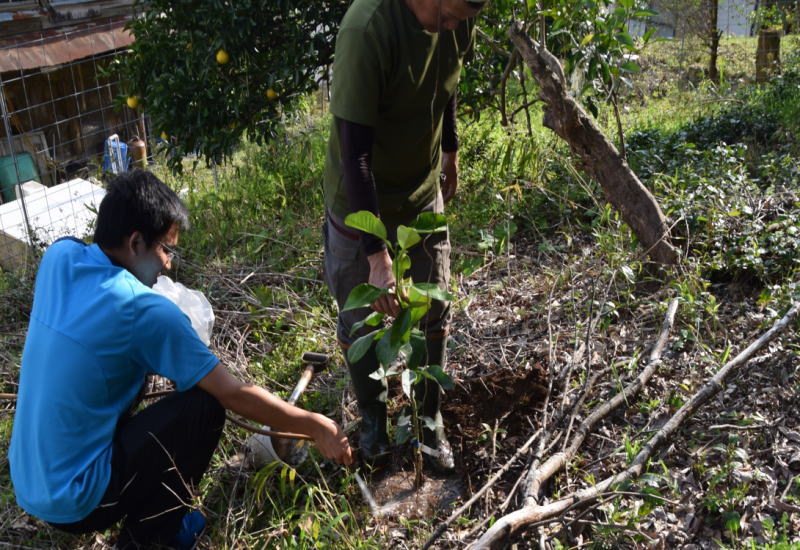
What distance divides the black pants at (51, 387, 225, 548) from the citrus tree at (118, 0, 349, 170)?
268 cm

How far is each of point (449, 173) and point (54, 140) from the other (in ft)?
19.9

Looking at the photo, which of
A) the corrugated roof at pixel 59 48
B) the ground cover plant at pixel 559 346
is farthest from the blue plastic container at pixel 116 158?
the ground cover plant at pixel 559 346

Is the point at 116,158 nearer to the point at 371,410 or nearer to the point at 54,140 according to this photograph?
the point at 54,140

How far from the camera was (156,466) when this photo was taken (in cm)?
235

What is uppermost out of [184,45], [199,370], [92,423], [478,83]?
[184,45]

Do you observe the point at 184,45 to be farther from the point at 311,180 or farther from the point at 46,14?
the point at 46,14

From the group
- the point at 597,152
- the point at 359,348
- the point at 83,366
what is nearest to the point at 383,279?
the point at 359,348

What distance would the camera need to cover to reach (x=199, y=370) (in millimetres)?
2215

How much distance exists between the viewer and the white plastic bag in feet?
10.8

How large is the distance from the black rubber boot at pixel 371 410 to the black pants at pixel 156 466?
53cm

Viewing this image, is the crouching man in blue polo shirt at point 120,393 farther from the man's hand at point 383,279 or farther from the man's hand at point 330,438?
the man's hand at point 383,279

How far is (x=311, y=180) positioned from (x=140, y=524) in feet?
11.6

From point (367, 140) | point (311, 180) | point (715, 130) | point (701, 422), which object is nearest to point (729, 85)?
point (715, 130)

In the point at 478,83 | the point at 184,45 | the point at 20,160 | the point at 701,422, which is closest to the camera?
the point at 701,422
